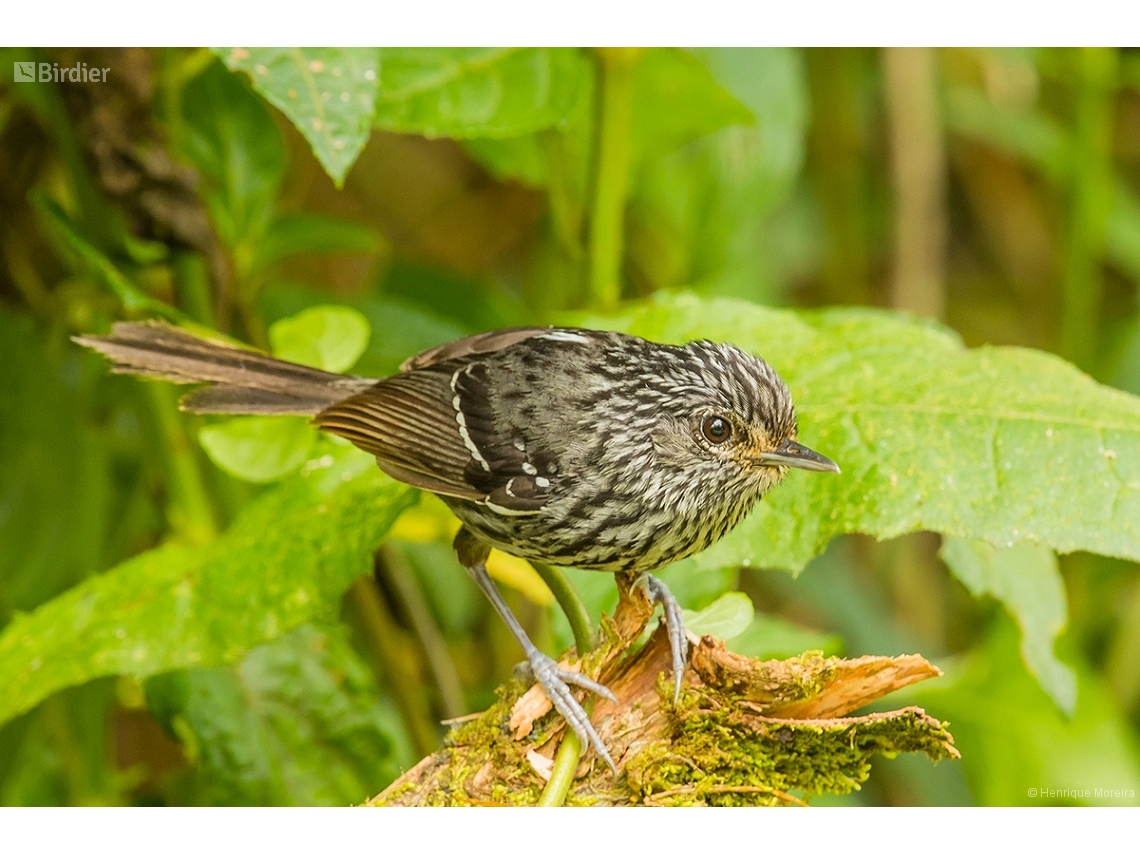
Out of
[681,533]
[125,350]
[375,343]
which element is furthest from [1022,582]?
[125,350]

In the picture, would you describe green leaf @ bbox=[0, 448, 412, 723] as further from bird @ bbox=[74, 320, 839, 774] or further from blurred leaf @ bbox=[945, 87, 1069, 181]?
blurred leaf @ bbox=[945, 87, 1069, 181]

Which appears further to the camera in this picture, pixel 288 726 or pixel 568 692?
pixel 288 726

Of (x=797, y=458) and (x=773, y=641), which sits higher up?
(x=797, y=458)

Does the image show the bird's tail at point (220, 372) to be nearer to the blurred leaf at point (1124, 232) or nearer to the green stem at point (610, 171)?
the green stem at point (610, 171)

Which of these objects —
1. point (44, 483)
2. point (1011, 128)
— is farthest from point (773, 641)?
point (1011, 128)

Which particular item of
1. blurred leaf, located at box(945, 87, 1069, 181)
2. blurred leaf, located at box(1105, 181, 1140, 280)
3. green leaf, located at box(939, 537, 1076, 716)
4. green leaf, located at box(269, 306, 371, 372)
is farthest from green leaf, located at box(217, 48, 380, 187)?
blurred leaf, located at box(1105, 181, 1140, 280)

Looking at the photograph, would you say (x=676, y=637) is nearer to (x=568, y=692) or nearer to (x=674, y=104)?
(x=568, y=692)

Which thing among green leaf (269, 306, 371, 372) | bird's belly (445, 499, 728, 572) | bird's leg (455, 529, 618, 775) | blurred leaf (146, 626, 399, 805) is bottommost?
blurred leaf (146, 626, 399, 805)
